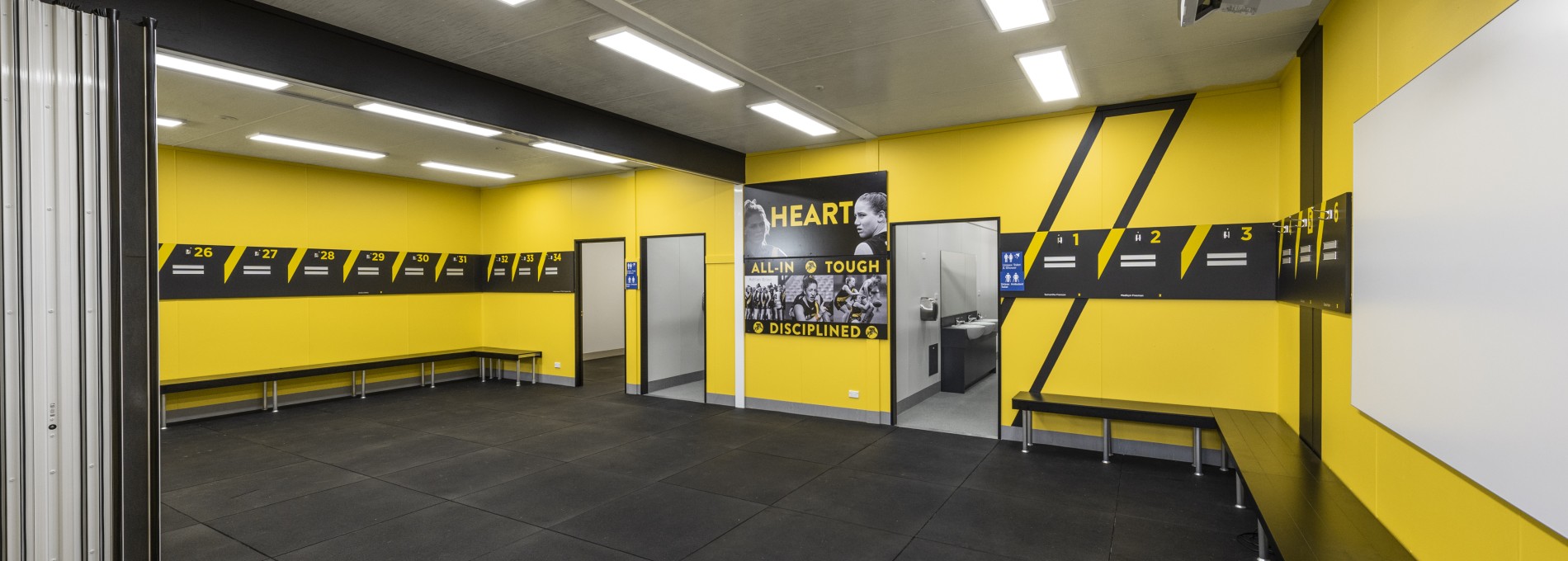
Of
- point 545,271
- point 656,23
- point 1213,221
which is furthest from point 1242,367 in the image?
point 545,271

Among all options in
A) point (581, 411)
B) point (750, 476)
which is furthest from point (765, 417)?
point (581, 411)

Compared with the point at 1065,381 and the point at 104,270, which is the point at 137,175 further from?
the point at 1065,381

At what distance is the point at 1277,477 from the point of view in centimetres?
320

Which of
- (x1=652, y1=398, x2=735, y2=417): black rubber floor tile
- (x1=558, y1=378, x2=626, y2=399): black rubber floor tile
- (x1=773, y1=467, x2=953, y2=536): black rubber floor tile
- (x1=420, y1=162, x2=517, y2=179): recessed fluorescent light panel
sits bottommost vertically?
(x1=558, y1=378, x2=626, y2=399): black rubber floor tile

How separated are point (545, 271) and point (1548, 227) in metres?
8.98

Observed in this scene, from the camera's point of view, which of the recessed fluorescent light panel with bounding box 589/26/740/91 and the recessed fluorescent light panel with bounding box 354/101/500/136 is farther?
the recessed fluorescent light panel with bounding box 354/101/500/136

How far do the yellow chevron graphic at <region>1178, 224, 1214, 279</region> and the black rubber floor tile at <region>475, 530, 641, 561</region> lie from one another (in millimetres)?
4394

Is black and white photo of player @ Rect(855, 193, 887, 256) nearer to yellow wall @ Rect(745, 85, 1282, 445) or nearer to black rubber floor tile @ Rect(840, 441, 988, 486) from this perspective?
yellow wall @ Rect(745, 85, 1282, 445)

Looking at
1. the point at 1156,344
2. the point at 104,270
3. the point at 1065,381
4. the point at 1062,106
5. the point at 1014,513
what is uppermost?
the point at 1062,106

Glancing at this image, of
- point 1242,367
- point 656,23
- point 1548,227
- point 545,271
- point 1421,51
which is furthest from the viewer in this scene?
point 545,271

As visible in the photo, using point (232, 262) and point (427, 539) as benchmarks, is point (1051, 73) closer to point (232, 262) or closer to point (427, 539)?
point (427, 539)

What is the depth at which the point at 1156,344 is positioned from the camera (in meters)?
4.96

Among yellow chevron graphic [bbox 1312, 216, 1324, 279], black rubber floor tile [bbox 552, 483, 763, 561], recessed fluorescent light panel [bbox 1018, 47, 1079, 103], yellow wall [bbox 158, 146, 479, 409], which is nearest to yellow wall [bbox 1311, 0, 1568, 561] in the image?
yellow chevron graphic [bbox 1312, 216, 1324, 279]

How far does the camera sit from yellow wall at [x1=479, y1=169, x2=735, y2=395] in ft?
23.9
